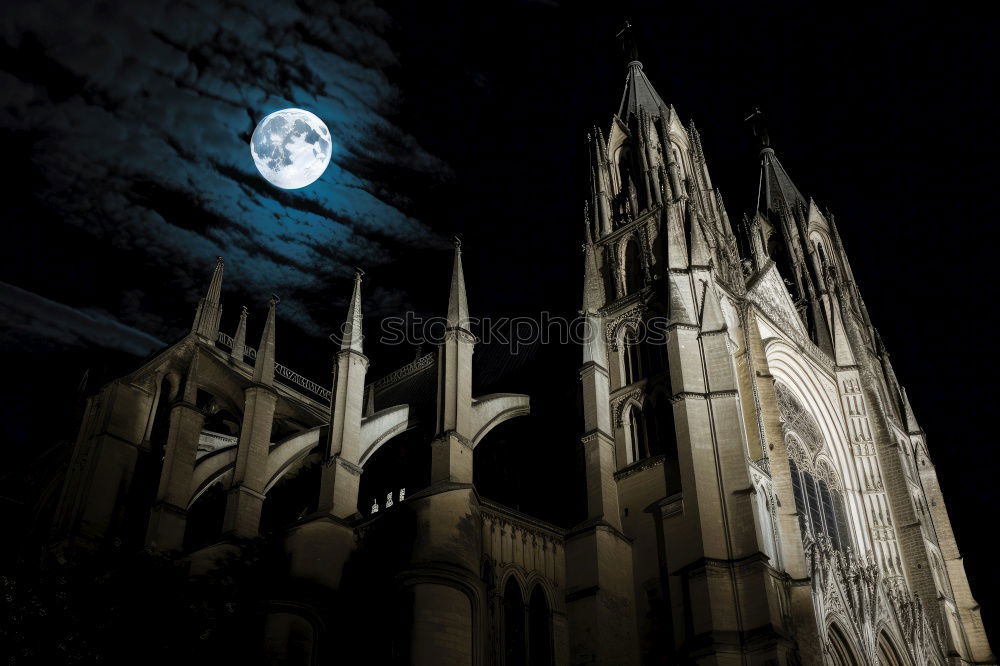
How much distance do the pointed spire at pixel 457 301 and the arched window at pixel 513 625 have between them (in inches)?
239

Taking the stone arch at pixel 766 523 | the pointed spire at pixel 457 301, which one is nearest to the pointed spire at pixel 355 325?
the pointed spire at pixel 457 301

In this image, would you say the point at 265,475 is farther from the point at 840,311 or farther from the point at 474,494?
the point at 840,311

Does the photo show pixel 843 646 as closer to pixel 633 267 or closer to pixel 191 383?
pixel 633 267

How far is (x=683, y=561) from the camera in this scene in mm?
19047

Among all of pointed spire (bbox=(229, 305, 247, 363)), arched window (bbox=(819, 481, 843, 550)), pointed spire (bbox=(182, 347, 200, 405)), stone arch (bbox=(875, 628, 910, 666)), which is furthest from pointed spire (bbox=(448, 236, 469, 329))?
stone arch (bbox=(875, 628, 910, 666))

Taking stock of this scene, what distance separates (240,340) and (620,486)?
47.1 ft

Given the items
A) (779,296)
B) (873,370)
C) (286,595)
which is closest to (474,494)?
(286,595)

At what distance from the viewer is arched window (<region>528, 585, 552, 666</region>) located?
18672 mm

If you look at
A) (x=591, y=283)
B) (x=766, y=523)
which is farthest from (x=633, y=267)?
(x=766, y=523)

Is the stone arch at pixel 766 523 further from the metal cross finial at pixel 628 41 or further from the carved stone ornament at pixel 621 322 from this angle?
the metal cross finial at pixel 628 41

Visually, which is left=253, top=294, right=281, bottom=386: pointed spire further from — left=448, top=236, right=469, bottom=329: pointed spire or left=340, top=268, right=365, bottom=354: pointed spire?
left=448, top=236, right=469, bottom=329: pointed spire

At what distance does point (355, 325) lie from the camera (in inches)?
919

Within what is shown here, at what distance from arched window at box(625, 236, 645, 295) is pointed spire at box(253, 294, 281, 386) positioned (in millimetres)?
9789

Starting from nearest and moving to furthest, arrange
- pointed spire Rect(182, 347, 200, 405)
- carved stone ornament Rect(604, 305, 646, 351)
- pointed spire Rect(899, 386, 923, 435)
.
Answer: pointed spire Rect(182, 347, 200, 405)
carved stone ornament Rect(604, 305, 646, 351)
pointed spire Rect(899, 386, 923, 435)
